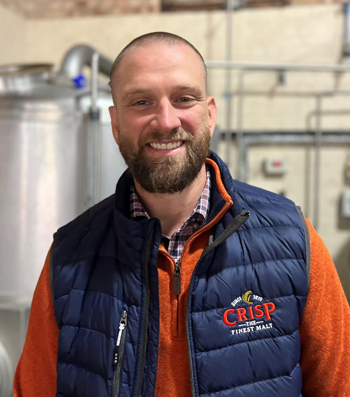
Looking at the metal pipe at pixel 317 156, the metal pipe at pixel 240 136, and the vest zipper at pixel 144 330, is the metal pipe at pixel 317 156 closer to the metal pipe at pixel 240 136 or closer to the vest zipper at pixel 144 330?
the metal pipe at pixel 240 136

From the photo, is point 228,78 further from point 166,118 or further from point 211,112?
point 166,118

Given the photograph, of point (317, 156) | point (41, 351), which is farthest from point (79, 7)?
point (41, 351)

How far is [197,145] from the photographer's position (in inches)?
29.5

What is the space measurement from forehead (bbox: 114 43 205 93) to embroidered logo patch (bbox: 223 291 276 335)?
1.42 ft

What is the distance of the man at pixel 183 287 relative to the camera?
691 mm

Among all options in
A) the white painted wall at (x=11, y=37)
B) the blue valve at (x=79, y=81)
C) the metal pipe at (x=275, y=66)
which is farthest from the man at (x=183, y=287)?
the white painted wall at (x=11, y=37)

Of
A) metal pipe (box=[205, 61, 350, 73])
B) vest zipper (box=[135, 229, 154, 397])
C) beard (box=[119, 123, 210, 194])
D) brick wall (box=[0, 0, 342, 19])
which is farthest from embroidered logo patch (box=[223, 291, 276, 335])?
brick wall (box=[0, 0, 342, 19])

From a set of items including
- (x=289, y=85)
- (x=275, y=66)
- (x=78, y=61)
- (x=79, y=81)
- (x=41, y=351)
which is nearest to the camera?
(x=41, y=351)

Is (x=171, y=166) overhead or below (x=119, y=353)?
overhead

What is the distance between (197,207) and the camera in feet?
2.60

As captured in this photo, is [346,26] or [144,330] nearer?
[144,330]

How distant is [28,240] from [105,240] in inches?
29.9

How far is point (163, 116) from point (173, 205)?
7.3 inches

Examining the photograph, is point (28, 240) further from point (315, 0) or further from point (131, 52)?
point (315, 0)
